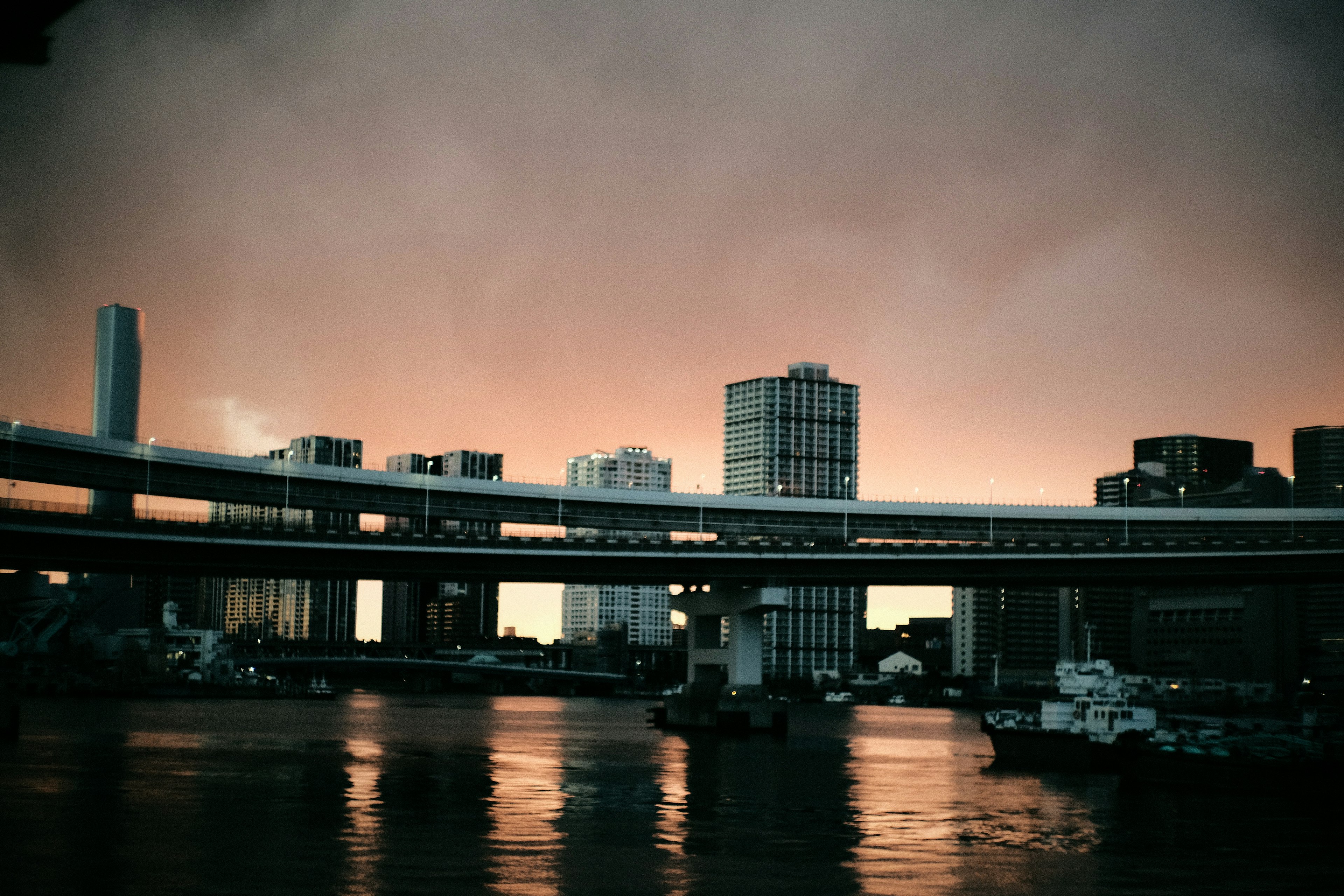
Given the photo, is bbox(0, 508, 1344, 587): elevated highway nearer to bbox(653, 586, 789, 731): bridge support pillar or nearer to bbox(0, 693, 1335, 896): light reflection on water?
bbox(653, 586, 789, 731): bridge support pillar

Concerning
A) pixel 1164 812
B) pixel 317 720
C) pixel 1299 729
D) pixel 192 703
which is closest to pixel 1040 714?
pixel 1299 729

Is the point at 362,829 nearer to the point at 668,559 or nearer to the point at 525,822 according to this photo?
the point at 525,822

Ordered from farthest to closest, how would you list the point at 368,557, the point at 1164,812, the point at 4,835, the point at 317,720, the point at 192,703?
the point at 192,703, the point at 317,720, the point at 368,557, the point at 1164,812, the point at 4,835

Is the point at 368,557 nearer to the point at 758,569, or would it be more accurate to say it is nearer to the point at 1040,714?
the point at 758,569

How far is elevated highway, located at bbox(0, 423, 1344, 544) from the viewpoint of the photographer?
108 meters

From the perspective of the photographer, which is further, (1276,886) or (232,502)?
(232,502)

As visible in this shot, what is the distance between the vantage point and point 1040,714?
96688 mm

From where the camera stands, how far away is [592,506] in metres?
134

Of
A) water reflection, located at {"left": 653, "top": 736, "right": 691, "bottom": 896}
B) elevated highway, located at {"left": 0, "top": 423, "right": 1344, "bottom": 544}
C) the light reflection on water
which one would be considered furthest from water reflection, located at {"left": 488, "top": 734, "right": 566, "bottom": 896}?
elevated highway, located at {"left": 0, "top": 423, "right": 1344, "bottom": 544}

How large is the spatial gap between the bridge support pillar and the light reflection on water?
22667mm

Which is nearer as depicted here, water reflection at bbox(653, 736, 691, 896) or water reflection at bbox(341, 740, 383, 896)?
water reflection at bbox(341, 740, 383, 896)

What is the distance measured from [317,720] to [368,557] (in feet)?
157

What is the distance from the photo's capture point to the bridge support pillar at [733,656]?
11744cm

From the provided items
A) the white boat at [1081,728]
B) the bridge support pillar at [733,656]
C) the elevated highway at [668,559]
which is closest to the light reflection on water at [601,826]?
the white boat at [1081,728]
